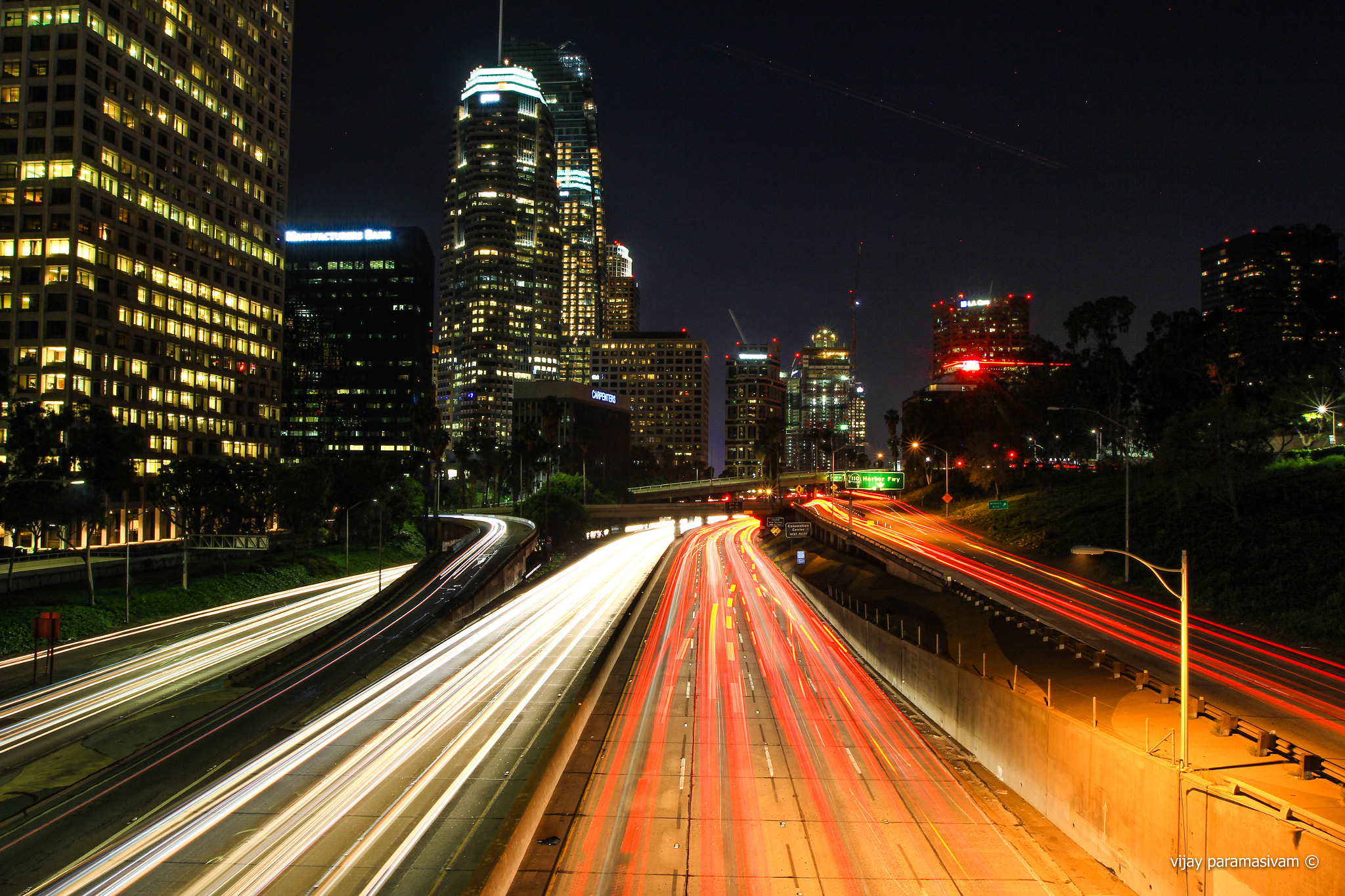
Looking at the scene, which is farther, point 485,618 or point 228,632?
point 485,618

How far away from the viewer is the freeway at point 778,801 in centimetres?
1734

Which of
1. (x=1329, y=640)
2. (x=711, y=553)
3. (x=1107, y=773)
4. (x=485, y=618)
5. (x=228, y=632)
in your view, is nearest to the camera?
(x=1107, y=773)

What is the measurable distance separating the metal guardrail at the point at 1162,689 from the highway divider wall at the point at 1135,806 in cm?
297

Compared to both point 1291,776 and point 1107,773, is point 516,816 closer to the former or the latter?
point 1107,773

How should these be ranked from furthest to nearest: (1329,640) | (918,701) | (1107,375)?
(1107,375), (1329,640), (918,701)

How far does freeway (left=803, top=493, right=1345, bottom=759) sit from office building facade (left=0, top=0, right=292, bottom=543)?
9255 centimetres

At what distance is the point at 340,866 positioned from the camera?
55.9 ft

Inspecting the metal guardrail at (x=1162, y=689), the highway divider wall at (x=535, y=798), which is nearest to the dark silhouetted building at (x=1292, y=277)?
the metal guardrail at (x=1162, y=689)

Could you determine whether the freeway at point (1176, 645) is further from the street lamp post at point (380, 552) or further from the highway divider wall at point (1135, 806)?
the street lamp post at point (380, 552)

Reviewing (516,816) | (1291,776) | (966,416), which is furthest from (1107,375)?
(516,816)

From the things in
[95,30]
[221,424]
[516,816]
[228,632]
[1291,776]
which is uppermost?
[95,30]

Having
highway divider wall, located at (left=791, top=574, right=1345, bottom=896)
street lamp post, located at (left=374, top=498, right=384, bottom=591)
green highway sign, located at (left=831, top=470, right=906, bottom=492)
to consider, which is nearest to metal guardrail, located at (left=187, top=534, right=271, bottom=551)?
street lamp post, located at (left=374, top=498, right=384, bottom=591)

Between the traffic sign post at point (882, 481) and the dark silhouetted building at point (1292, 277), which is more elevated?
the dark silhouetted building at point (1292, 277)

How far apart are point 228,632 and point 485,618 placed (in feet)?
53.2
